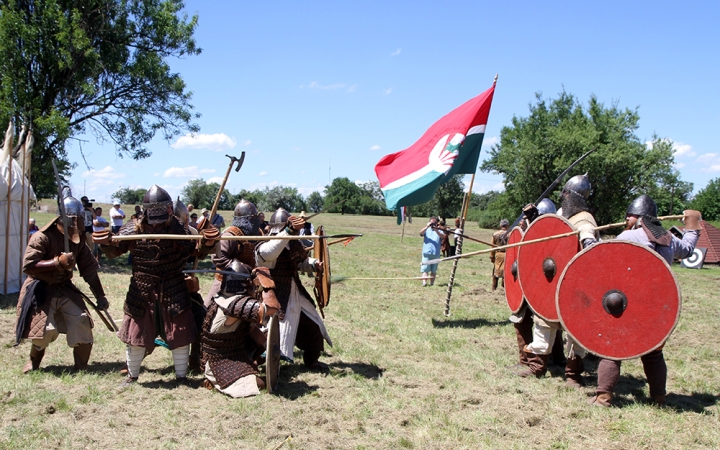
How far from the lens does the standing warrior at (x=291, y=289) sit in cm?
466

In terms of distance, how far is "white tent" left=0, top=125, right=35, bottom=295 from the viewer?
8.58m

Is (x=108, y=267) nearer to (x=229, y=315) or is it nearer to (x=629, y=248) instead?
(x=229, y=315)

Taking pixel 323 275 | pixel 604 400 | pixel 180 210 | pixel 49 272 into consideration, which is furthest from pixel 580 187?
pixel 49 272

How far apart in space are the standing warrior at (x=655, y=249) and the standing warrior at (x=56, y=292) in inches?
167

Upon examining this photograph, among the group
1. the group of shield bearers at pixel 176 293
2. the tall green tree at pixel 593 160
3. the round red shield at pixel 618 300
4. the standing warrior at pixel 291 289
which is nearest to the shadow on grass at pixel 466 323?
the standing warrior at pixel 291 289

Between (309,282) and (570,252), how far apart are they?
723 cm

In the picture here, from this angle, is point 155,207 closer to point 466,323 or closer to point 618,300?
point 618,300

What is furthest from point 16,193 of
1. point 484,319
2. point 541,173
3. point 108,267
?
point 541,173

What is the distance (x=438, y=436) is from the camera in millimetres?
3701

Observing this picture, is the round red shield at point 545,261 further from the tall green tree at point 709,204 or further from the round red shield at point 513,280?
the tall green tree at point 709,204

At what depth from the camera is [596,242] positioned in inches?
166

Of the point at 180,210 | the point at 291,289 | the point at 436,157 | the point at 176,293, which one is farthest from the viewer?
the point at 436,157

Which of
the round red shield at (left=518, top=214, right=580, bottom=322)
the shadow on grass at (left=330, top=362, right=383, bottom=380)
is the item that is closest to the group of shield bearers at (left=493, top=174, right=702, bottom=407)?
the round red shield at (left=518, top=214, right=580, bottom=322)

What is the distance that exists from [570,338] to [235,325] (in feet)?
9.10
